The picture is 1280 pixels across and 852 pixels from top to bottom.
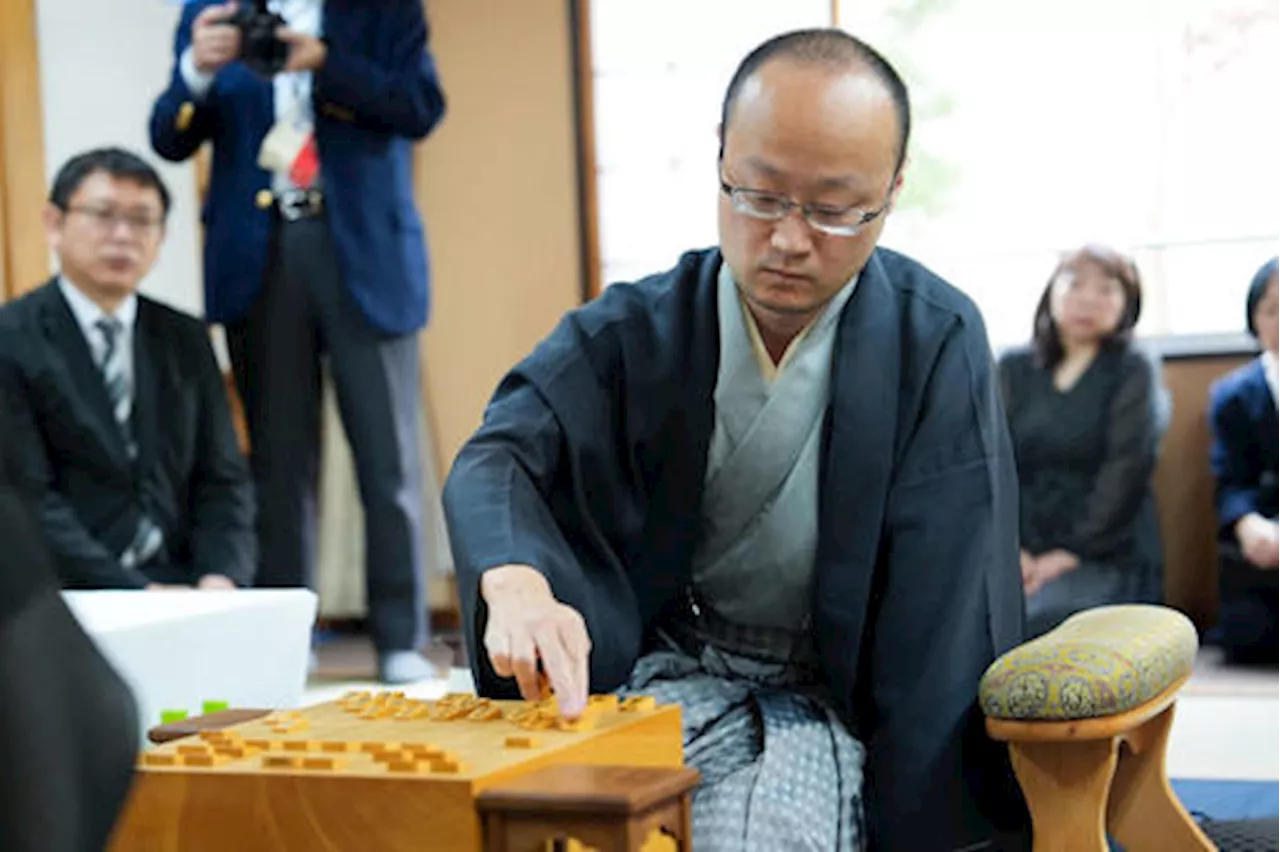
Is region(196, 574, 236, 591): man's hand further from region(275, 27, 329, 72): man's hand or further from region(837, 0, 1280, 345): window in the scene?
region(837, 0, 1280, 345): window

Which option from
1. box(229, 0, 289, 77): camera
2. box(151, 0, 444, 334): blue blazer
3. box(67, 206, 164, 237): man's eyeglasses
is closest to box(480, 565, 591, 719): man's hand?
box(67, 206, 164, 237): man's eyeglasses

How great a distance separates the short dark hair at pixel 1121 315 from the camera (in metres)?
4.98

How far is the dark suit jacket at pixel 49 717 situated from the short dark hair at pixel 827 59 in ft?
4.40

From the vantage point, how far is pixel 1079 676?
206cm

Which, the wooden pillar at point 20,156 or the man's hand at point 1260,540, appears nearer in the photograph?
the man's hand at point 1260,540

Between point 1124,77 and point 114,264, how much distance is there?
320 cm

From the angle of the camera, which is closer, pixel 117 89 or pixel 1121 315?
pixel 1121 315

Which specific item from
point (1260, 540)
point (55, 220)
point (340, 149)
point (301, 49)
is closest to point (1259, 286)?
point (1260, 540)

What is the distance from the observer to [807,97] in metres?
2.09

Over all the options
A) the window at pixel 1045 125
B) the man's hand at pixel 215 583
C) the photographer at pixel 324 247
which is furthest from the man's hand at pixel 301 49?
the window at pixel 1045 125

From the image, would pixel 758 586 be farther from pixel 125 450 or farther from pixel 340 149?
pixel 340 149

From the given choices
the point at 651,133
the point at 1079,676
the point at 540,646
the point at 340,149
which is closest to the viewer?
the point at 540,646

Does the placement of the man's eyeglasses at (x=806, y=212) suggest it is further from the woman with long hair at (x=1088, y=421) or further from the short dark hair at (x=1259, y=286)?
the short dark hair at (x=1259, y=286)

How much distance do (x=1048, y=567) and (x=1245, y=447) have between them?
0.74 meters
